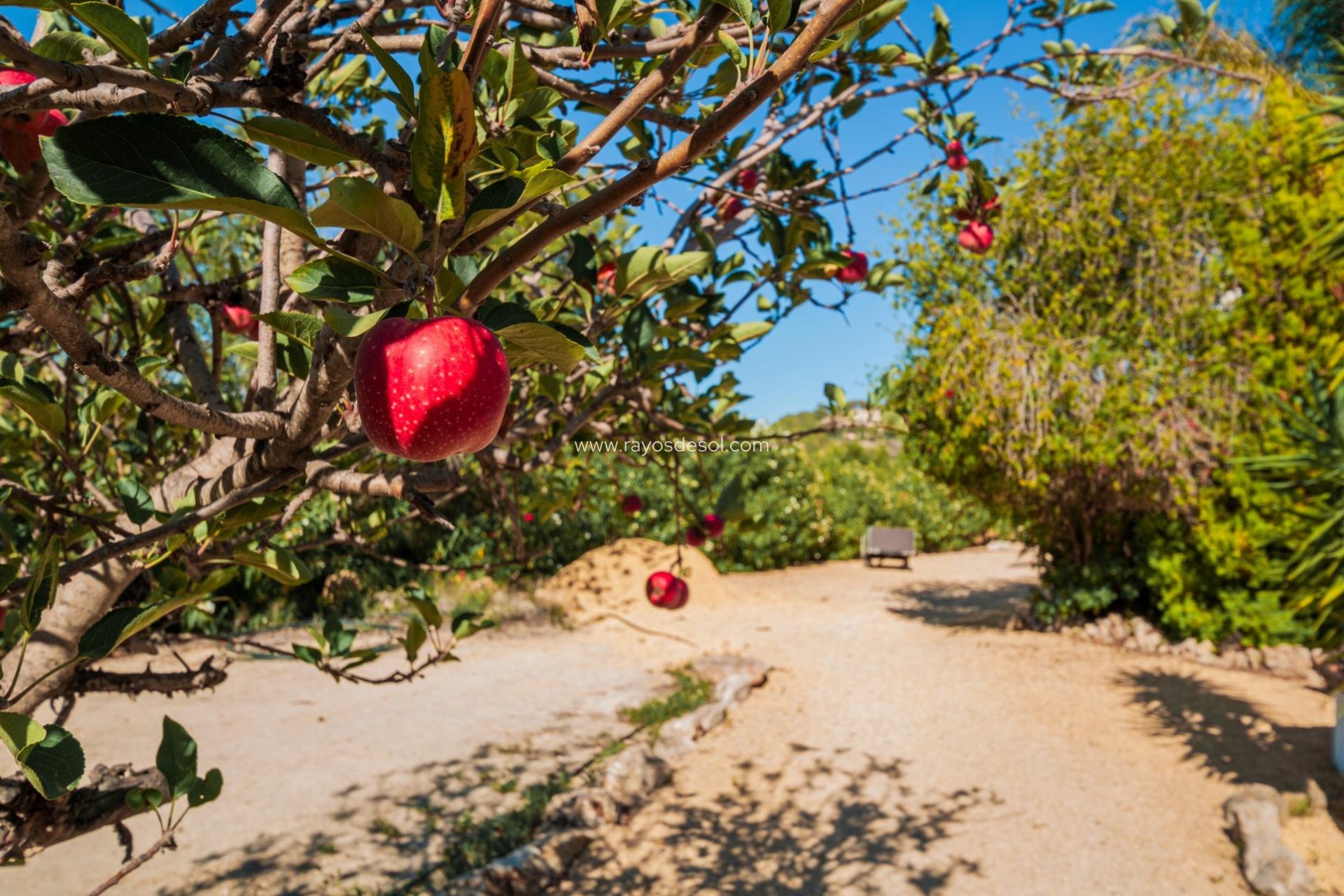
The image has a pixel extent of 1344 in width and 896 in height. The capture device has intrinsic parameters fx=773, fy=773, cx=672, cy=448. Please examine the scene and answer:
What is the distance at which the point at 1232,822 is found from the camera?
12.7 ft

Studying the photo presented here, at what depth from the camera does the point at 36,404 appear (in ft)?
3.22

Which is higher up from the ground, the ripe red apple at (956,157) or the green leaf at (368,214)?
the ripe red apple at (956,157)

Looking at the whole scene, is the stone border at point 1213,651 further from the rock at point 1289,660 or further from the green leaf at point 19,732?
the green leaf at point 19,732

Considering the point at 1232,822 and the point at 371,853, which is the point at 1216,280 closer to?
the point at 1232,822

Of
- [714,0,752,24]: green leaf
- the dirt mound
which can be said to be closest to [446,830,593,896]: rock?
[714,0,752,24]: green leaf

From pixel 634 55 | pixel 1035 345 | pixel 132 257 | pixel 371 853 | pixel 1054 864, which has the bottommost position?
pixel 1054 864

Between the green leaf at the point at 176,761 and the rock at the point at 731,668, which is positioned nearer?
the green leaf at the point at 176,761

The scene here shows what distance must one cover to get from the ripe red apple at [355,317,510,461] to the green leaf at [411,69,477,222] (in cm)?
15

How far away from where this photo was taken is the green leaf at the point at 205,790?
1361 millimetres

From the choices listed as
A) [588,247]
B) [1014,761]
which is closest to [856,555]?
[1014,761]

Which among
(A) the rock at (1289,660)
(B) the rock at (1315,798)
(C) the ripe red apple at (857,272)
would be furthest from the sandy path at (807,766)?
(C) the ripe red apple at (857,272)

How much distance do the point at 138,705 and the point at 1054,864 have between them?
6080 millimetres

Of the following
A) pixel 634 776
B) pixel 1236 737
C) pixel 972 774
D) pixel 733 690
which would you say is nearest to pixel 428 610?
pixel 634 776

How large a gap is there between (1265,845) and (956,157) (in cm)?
348
